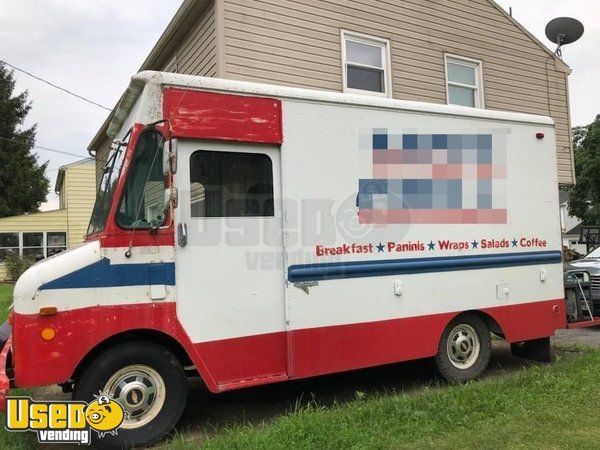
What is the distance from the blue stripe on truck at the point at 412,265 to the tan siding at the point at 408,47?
4780 millimetres

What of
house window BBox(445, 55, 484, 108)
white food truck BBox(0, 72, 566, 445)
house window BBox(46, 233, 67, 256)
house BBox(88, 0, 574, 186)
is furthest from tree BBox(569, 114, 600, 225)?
white food truck BBox(0, 72, 566, 445)

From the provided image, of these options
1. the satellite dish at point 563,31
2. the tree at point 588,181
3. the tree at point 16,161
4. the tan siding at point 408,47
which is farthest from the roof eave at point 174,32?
the tree at point 588,181

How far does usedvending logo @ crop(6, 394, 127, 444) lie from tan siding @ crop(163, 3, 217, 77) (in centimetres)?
615

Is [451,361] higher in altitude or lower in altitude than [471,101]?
lower

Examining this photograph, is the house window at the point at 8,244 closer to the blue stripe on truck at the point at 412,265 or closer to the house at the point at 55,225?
the house at the point at 55,225

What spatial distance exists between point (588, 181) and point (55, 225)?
97.1 feet

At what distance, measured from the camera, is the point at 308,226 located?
5.25m

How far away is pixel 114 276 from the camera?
14.7 ft

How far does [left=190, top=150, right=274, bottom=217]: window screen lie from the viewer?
→ 15.8 feet

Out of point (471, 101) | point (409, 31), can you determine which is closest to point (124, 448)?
point (409, 31)

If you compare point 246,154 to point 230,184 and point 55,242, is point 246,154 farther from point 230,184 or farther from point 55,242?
point 55,242

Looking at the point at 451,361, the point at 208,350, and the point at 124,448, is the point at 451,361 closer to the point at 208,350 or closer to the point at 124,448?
the point at 208,350

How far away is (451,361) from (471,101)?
764 cm

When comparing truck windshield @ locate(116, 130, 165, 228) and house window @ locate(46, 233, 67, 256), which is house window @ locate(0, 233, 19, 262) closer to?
house window @ locate(46, 233, 67, 256)
